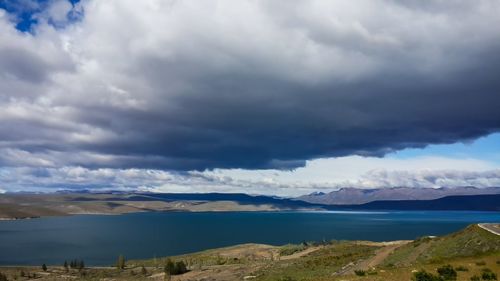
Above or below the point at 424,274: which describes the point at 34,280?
below

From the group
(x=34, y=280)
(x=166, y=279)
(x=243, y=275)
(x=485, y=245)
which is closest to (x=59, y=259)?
(x=34, y=280)

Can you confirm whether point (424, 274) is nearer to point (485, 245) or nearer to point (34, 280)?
point (485, 245)

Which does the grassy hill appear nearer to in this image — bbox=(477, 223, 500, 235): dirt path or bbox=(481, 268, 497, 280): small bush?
bbox=(477, 223, 500, 235): dirt path

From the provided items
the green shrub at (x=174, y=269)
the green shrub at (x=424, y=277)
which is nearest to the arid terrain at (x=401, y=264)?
the green shrub at (x=424, y=277)

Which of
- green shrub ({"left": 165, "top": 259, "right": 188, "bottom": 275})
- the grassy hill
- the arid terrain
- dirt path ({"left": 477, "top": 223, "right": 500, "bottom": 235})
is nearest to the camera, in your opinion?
the arid terrain

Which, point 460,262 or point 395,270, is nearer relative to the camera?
point 395,270

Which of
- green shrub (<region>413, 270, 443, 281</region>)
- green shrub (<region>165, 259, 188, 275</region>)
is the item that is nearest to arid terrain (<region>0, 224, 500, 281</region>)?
green shrub (<region>413, 270, 443, 281</region>)

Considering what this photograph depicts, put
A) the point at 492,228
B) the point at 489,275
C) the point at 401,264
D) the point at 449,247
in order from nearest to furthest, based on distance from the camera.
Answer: the point at 489,275 → the point at 401,264 → the point at 449,247 → the point at 492,228

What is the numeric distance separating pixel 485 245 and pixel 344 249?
153ft

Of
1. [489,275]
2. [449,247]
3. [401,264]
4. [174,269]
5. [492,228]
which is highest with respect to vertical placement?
[492,228]

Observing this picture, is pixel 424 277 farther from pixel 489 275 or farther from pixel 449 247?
pixel 449 247

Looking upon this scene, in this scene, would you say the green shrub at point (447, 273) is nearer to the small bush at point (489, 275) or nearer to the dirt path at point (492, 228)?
the small bush at point (489, 275)

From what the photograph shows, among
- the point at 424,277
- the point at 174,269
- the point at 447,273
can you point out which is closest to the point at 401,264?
the point at 447,273

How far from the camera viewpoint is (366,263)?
65.4 meters
